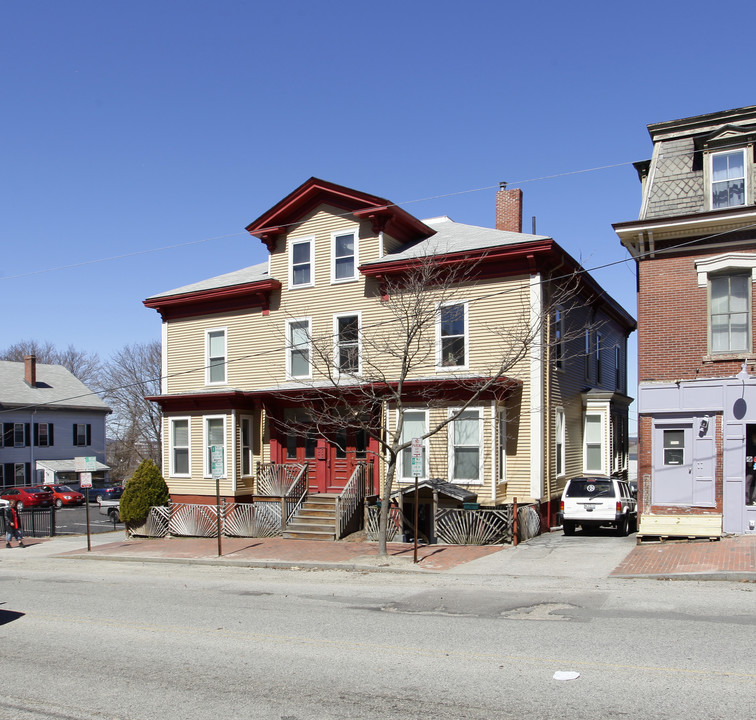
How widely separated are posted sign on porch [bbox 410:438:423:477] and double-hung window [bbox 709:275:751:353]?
292 inches

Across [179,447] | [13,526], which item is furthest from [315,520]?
[13,526]

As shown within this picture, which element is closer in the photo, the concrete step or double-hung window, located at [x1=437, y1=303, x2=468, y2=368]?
the concrete step

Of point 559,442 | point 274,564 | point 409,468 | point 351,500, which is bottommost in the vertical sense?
point 274,564

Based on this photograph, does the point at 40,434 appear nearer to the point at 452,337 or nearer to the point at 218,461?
the point at 218,461

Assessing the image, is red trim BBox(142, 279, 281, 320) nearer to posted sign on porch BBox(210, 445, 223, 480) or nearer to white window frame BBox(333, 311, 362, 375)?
white window frame BBox(333, 311, 362, 375)

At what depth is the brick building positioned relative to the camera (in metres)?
17.3

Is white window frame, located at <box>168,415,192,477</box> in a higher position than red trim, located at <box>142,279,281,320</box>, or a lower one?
lower

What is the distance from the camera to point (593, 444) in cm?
2570

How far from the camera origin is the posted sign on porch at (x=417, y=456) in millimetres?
16453

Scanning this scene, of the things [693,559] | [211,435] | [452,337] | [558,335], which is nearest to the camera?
[693,559]

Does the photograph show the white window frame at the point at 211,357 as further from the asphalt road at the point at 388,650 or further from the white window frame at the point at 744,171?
the white window frame at the point at 744,171

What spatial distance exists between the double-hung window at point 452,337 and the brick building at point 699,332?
16.5 feet

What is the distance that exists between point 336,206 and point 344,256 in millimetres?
1600

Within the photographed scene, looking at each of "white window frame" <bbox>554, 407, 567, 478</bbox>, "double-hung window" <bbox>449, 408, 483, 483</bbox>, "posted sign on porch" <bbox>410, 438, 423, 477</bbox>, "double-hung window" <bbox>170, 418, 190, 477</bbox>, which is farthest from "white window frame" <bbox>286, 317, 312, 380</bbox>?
"posted sign on porch" <bbox>410, 438, 423, 477</bbox>
